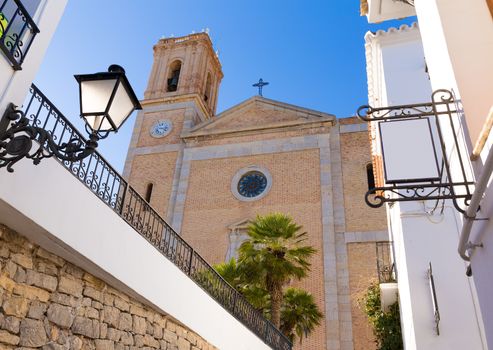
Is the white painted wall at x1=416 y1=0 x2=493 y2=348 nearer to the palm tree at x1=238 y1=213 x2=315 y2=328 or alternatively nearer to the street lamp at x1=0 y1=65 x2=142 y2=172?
the street lamp at x1=0 y1=65 x2=142 y2=172

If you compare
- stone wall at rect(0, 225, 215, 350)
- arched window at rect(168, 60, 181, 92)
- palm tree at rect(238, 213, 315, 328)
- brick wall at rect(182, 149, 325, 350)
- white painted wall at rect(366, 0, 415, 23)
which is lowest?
stone wall at rect(0, 225, 215, 350)

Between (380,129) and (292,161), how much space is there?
50.5 feet

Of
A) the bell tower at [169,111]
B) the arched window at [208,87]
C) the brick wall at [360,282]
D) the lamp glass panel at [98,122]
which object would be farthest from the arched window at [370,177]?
the lamp glass panel at [98,122]

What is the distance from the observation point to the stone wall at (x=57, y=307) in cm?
452

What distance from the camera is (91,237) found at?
5449mm

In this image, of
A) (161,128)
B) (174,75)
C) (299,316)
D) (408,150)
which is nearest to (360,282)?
(299,316)

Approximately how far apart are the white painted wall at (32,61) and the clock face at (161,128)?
1780 cm

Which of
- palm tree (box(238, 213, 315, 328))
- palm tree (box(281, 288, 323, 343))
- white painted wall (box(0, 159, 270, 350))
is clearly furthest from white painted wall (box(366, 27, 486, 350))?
palm tree (box(281, 288, 323, 343))

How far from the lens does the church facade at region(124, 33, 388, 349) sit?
16.7m

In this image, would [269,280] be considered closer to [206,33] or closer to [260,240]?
[260,240]

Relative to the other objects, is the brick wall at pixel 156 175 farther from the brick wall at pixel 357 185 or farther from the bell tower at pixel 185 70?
the brick wall at pixel 357 185

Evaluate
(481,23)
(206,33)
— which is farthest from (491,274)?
(206,33)

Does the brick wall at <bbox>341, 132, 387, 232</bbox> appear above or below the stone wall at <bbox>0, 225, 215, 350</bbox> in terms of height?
above

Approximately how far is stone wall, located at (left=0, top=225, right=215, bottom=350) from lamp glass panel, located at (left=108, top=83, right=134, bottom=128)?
5.66 feet
